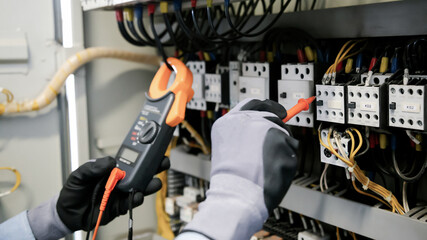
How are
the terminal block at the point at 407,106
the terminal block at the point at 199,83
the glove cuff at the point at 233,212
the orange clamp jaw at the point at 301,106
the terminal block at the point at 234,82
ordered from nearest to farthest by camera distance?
the glove cuff at the point at 233,212 → the terminal block at the point at 407,106 → the orange clamp jaw at the point at 301,106 → the terminal block at the point at 234,82 → the terminal block at the point at 199,83

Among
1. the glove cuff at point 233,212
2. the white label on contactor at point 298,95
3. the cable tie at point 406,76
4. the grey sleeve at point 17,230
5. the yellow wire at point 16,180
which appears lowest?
the grey sleeve at point 17,230

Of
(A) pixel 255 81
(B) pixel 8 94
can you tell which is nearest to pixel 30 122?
(B) pixel 8 94

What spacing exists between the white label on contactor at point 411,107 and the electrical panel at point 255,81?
0.45 metres

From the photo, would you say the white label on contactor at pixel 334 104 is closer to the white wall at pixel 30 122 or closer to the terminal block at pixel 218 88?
the terminal block at pixel 218 88

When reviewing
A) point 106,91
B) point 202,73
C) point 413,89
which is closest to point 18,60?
point 106,91

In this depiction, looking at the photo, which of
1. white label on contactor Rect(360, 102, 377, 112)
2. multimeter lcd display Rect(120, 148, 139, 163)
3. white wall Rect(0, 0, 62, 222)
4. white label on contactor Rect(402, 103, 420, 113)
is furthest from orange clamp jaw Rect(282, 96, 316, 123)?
white wall Rect(0, 0, 62, 222)

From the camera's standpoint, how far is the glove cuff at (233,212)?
71cm

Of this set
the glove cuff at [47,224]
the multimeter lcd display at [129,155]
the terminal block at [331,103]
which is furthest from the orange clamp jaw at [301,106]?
the glove cuff at [47,224]

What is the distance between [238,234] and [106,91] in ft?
3.84

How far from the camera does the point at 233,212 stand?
714 millimetres

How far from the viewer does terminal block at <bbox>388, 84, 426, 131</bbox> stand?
3.11 feet

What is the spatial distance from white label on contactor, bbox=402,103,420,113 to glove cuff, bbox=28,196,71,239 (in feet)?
3.12

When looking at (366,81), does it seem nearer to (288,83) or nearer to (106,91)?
(288,83)

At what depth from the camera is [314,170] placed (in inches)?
60.4
